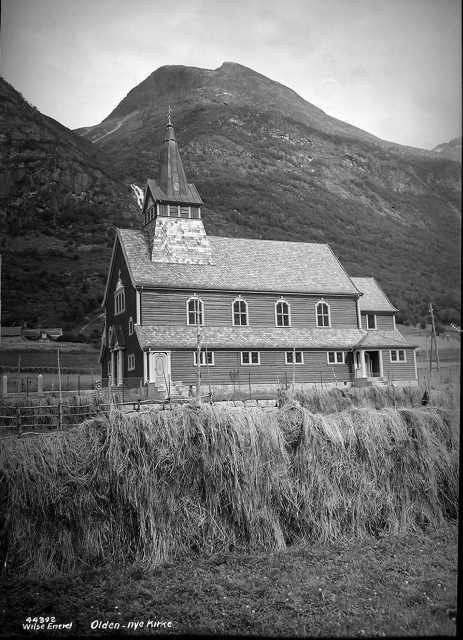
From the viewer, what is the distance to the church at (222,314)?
30.3m

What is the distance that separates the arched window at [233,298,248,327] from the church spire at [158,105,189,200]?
825 cm

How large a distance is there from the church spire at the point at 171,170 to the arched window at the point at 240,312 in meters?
8.25

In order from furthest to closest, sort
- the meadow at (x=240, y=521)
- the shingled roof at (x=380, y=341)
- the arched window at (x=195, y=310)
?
the shingled roof at (x=380, y=341), the arched window at (x=195, y=310), the meadow at (x=240, y=521)

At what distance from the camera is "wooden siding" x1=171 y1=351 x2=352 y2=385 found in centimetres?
2988

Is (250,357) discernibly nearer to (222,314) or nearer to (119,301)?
(222,314)

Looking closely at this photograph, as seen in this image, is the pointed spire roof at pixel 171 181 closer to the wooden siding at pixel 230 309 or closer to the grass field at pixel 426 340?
the wooden siding at pixel 230 309

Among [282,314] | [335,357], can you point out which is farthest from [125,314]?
[335,357]

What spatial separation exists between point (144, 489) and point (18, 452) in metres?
2.06

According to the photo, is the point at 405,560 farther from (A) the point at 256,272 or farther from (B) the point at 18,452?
(A) the point at 256,272

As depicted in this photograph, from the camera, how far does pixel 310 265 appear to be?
37.1 metres

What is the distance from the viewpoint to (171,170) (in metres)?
34.8

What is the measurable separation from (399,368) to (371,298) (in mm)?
6813

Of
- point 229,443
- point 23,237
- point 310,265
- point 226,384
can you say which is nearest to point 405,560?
point 229,443

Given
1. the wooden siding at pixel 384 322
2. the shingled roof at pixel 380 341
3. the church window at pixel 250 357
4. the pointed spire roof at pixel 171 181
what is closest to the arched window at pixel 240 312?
the church window at pixel 250 357
